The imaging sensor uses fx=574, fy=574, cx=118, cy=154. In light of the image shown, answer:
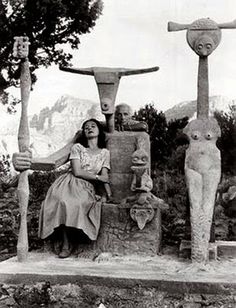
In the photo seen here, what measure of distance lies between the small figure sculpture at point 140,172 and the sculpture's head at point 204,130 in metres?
0.62

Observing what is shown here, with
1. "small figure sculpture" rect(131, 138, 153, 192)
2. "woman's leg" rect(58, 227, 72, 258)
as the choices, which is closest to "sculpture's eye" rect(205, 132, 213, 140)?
"small figure sculpture" rect(131, 138, 153, 192)

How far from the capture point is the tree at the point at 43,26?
47.1 ft

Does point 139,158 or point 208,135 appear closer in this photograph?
point 208,135

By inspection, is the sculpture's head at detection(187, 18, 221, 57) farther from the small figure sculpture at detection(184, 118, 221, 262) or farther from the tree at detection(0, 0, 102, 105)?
the tree at detection(0, 0, 102, 105)

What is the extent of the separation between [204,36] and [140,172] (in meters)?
1.56

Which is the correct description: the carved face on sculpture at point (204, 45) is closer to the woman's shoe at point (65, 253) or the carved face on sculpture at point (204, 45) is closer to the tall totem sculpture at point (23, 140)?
the tall totem sculpture at point (23, 140)

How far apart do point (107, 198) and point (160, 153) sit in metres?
8.14

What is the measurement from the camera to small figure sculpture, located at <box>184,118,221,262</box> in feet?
18.5

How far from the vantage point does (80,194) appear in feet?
20.3

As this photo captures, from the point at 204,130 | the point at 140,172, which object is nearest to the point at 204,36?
the point at 204,130

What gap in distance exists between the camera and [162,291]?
5121 mm

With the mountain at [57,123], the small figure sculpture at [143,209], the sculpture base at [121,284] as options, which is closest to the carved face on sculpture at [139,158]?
the small figure sculpture at [143,209]

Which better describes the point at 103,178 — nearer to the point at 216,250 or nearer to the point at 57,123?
the point at 216,250

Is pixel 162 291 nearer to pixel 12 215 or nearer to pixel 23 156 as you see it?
pixel 23 156
